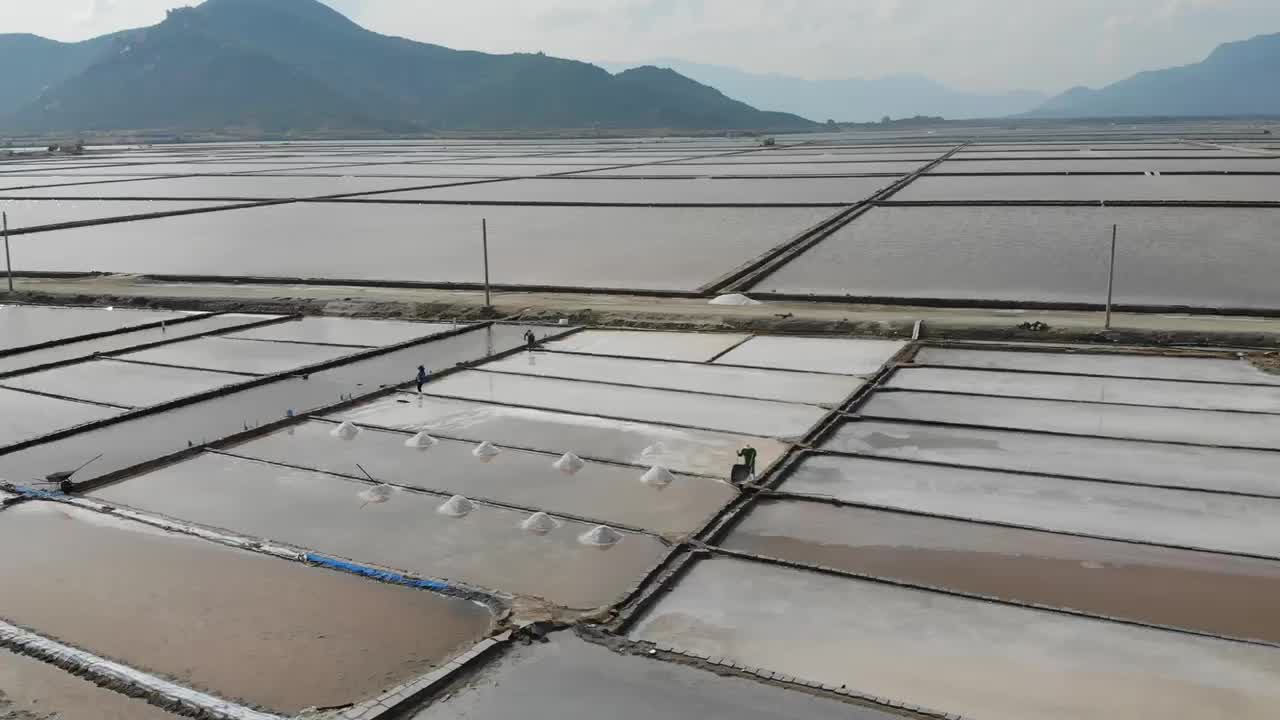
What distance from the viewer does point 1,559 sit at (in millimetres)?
5691

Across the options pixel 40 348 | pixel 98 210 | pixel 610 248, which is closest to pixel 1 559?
pixel 40 348

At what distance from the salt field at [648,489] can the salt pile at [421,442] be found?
2cm

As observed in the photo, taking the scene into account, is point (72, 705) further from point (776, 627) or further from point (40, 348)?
point (40, 348)

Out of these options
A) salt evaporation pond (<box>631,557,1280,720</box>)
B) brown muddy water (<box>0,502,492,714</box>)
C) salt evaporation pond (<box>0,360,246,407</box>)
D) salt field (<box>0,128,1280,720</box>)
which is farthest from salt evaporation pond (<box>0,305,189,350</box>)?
salt evaporation pond (<box>631,557,1280,720</box>)

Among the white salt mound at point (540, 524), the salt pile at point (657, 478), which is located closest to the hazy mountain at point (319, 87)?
the salt pile at point (657, 478)

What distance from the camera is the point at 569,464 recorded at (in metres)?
7.00

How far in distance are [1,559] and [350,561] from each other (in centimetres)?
194

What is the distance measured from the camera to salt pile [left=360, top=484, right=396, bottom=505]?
6.47 metres

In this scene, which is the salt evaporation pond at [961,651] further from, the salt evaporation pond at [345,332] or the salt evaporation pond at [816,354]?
the salt evaporation pond at [345,332]

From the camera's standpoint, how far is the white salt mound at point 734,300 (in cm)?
1266

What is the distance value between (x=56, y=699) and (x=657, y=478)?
11.6 ft

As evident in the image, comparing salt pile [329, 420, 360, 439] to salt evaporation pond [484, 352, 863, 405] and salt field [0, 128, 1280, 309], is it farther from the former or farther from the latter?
salt field [0, 128, 1280, 309]

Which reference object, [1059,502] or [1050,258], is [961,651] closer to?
[1059,502]

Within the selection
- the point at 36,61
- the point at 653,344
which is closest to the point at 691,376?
the point at 653,344
